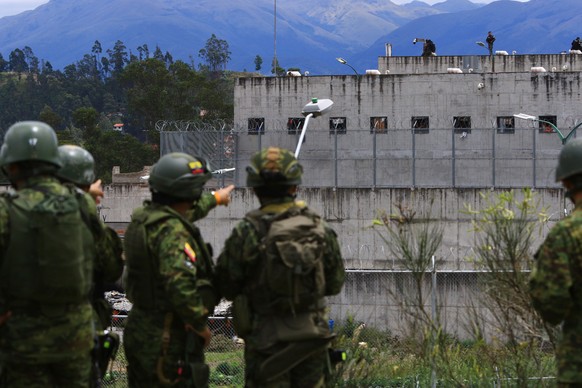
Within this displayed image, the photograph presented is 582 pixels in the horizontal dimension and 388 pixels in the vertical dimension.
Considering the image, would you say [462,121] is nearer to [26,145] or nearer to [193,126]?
[193,126]

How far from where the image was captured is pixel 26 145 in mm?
5344

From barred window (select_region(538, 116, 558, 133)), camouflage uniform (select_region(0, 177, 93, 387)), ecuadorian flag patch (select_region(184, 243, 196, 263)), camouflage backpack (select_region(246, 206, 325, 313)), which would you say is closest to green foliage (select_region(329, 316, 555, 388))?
camouflage backpack (select_region(246, 206, 325, 313))

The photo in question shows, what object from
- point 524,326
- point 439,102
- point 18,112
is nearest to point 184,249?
point 524,326

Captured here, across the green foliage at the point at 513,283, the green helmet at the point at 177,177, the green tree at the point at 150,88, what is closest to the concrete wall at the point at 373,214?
the green foliage at the point at 513,283

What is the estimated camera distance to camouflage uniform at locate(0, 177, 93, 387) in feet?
17.2

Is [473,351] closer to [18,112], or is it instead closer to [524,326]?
[524,326]

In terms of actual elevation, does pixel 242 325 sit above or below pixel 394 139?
below

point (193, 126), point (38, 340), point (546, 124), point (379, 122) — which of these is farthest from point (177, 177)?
point (193, 126)

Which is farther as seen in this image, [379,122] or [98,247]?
[379,122]

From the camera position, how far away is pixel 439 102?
31469mm

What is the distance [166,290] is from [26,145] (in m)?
1.13

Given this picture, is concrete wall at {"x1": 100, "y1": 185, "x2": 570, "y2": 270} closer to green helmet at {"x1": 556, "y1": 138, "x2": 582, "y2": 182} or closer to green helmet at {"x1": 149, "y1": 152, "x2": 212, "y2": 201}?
green helmet at {"x1": 149, "y1": 152, "x2": 212, "y2": 201}

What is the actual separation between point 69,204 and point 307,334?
1537 mm

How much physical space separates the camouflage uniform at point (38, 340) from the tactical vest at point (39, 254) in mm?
43
